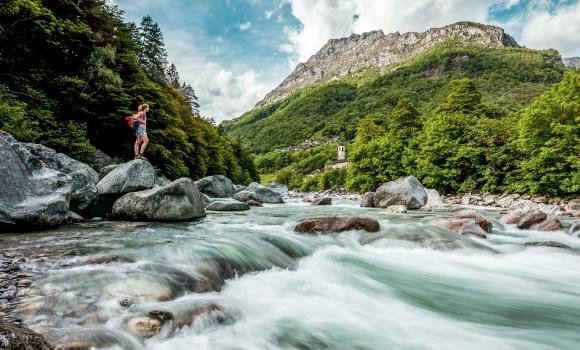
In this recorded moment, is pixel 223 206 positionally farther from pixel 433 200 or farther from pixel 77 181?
pixel 433 200

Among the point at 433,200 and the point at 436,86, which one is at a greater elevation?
the point at 436,86

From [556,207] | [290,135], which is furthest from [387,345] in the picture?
[290,135]

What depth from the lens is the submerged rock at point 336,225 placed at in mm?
11305

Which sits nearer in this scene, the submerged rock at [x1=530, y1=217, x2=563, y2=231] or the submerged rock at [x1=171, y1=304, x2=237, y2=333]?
the submerged rock at [x1=171, y1=304, x2=237, y2=333]

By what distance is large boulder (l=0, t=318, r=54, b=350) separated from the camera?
6.98 ft

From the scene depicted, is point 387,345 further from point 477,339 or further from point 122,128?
point 122,128

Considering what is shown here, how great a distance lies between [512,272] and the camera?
27.8 feet

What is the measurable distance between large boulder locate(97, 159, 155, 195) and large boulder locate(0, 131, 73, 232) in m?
3.27

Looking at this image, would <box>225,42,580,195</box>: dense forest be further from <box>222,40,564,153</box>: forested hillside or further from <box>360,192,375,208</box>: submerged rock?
<box>222,40,564,153</box>: forested hillside

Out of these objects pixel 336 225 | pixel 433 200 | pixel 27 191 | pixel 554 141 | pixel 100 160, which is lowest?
pixel 336 225

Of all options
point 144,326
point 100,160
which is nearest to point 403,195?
point 100,160

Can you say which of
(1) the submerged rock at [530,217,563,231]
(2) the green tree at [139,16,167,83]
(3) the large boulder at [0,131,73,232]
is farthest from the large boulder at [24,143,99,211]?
(2) the green tree at [139,16,167,83]

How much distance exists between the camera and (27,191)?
323 inches

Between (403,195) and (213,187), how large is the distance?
14.0m
